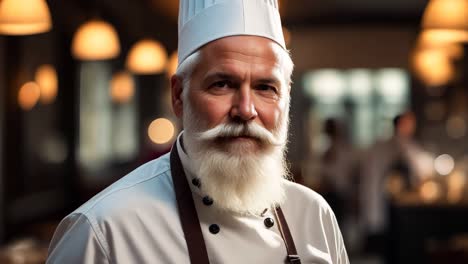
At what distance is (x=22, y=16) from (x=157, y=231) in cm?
297

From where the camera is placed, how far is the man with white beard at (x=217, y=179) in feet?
7.89

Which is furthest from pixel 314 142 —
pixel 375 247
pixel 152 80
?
pixel 375 247

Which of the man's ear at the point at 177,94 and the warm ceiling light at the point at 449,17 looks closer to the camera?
the man's ear at the point at 177,94

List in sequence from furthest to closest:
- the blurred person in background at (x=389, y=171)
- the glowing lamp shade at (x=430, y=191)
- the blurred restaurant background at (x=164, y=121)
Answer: the blurred person in background at (x=389, y=171) → the glowing lamp shade at (x=430, y=191) → the blurred restaurant background at (x=164, y=121)

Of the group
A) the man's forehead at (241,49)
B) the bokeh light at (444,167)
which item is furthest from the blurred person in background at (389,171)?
the man's forehead at (241,49)

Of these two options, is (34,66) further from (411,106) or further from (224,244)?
(411,106)

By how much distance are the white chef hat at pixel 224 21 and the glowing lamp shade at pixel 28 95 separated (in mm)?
7371

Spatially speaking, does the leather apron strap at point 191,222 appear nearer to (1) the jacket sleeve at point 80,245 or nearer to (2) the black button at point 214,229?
(2) the black button at point 214,229

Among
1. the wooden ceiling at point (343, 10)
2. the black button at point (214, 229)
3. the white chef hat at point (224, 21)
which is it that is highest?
the wooden ceiling at point (343, 10)

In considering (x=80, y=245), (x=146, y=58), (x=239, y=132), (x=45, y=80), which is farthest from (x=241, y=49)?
(x=45, y=80)

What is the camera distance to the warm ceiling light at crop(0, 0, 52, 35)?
16.7 ft

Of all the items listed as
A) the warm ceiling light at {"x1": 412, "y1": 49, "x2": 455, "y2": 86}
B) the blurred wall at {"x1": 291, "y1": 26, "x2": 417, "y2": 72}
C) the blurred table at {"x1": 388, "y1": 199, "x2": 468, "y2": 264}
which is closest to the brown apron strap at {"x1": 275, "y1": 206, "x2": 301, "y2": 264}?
the blurred table at {"x1": 388, "y1": 199, "x2": 468, "y2": 264}

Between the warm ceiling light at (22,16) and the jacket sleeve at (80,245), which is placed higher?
the warm ceiling light at (22,16)

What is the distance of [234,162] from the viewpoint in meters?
2.51
